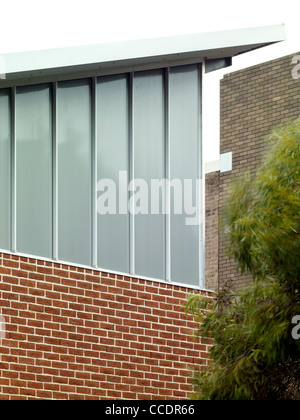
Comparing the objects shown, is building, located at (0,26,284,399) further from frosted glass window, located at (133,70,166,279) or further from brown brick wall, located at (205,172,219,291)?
brown brick wall, located at (205,172,219,291)

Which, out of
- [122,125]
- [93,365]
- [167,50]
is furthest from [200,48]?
[93,365]

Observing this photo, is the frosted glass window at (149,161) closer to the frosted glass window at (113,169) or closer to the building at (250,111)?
the frosted glass window at (113,169)

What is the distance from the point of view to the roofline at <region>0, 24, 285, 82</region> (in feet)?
50.3

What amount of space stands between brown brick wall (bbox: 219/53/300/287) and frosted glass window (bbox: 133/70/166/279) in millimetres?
7956

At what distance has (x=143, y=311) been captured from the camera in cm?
1666

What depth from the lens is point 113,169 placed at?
16562mm

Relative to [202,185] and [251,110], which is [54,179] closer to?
[202,185]

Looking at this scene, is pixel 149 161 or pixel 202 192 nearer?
pixel 149 161

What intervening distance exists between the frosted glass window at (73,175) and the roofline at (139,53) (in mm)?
575

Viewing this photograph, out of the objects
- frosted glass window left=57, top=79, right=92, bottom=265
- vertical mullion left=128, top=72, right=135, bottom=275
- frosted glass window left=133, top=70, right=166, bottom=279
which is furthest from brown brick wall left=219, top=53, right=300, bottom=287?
frosted glass window left=57, top=79, right=92, bottom=265

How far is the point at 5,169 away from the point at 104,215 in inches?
72.0

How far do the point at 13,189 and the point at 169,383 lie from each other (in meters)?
4.14

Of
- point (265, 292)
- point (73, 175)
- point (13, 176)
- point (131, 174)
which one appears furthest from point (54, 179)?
point (265, 292)
